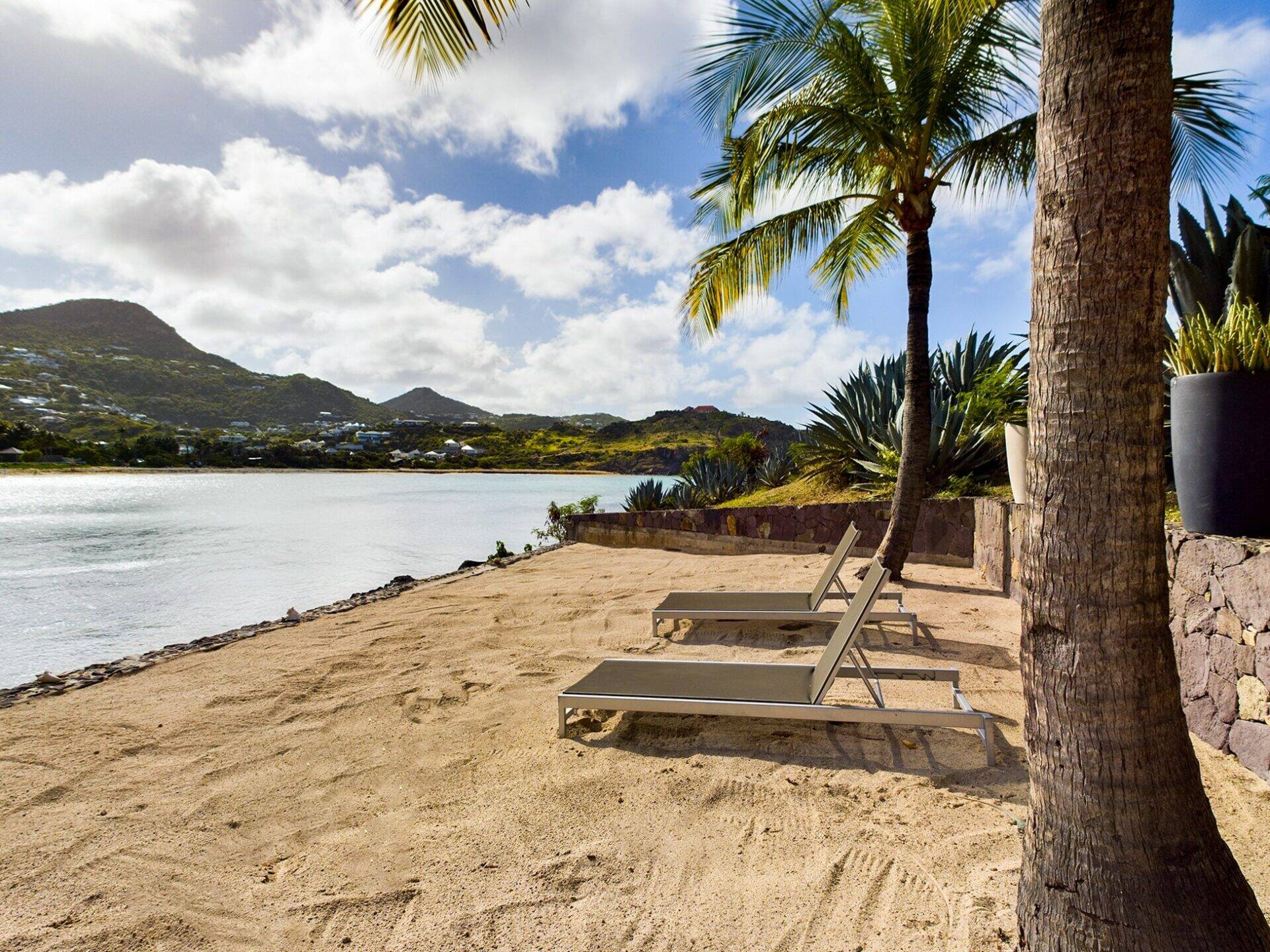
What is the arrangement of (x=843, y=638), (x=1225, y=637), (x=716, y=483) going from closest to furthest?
1. (x=1225, y=637)
2. (x=843, y=638)
3. (x=716, y=483)

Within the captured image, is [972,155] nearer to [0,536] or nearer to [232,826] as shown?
[232,826]

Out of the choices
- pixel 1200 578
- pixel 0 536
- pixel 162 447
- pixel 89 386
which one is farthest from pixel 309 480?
pixel 1200 578

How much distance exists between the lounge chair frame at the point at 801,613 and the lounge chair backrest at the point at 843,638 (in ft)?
5.62

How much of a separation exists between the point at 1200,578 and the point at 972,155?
19.3 ft

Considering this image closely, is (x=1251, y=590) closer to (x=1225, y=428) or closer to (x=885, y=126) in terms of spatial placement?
(x=1225, y=428)

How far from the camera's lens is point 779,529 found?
10547mm

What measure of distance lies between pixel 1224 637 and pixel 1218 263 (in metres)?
5.10

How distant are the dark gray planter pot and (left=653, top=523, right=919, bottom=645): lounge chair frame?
2.28m

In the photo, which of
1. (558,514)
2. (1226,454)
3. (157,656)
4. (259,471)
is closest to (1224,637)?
(1226,454)

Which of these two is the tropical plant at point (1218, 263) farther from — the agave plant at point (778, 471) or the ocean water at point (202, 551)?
the ocean water at point (202, 551)

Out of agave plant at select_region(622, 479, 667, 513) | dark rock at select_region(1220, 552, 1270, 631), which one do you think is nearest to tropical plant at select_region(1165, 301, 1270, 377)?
dark rock at select_region(1220, 552, 1270, 631)

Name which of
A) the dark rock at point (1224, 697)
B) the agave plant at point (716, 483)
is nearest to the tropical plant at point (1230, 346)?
the dark rock at point (1224, 697)

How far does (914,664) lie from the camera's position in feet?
14.8

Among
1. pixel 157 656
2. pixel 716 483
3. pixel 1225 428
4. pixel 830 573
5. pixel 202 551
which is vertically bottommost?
pixel 202 551
